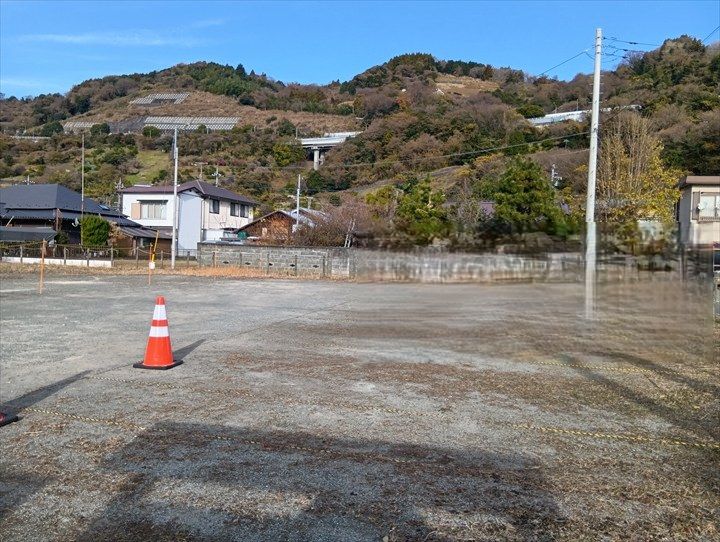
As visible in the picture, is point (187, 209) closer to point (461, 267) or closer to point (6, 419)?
point (6, 419)

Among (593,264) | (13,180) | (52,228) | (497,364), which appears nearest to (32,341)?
(497,364)

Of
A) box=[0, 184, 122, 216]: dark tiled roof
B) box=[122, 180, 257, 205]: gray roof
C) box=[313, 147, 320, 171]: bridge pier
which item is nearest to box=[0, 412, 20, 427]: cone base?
box=[0, 184, 122, 216]: dark tiled roof

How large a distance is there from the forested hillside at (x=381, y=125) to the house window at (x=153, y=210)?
9253mm

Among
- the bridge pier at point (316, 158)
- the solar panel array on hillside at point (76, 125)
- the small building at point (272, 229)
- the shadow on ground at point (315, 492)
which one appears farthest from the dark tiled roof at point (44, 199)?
the solar panel array on hillside at point (76, 125)

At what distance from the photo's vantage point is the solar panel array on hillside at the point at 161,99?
382 ft

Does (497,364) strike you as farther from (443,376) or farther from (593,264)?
(593,264)

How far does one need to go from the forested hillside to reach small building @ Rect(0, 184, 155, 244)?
51.5ft

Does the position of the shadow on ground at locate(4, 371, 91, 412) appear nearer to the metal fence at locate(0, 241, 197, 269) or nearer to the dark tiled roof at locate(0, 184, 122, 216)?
the metal fence at locate(0, 241, 197, 269)

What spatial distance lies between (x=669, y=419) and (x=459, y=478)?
2.37 m

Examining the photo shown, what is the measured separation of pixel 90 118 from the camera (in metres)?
109

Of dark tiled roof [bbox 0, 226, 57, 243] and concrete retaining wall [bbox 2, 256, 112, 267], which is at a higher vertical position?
dark tiled roof [bbox 0, 226, 57, 243]

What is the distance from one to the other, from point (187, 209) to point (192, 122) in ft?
202

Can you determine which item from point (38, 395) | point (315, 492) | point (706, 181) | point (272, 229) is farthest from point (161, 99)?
point (706, 181)

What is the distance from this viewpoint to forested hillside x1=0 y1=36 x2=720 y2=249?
16.9 meters
